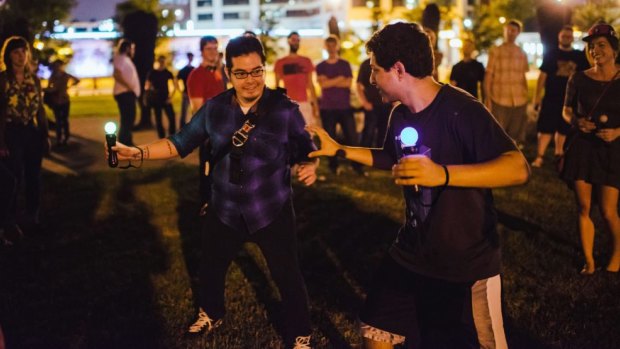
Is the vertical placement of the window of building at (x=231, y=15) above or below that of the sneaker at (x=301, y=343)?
above

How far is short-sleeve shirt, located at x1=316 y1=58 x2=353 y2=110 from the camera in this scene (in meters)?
9.89

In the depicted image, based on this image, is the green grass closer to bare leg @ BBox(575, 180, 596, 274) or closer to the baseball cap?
bare leg @ BBox(575, 180, 596, 274)

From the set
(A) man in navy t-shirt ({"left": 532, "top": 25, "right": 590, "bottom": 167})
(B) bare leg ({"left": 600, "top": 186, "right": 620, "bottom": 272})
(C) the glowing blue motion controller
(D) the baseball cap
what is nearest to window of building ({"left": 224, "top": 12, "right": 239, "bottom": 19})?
(A) man in navy t-shirt ({"left": 532, "top": 25, "right": 590, "bottom": 167})

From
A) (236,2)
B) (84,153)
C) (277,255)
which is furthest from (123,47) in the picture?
(236,2)

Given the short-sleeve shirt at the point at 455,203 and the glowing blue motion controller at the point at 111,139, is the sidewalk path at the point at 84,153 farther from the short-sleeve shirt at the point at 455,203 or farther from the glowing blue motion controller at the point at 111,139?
the short-sleeve shirt at the point at 455,203

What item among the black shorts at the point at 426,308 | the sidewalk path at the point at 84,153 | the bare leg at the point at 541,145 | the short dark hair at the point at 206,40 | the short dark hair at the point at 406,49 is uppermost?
the short dark hair at the point at 206,40

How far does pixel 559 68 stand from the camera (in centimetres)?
→ 1030

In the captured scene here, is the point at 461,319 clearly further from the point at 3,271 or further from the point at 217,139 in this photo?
the point at 3,271

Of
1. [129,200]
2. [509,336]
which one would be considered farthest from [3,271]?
[509,336]

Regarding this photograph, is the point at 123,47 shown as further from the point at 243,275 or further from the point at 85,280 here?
the point at 243,275

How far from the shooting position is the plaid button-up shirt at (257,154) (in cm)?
399

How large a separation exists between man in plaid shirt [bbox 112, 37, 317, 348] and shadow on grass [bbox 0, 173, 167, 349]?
101 centimetres

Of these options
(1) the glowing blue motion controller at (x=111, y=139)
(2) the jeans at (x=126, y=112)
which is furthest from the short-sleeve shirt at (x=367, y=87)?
(1) the glowing blue motion controller at (x=111, y=139)

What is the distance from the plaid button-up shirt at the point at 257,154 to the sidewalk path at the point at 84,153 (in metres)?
7.73
